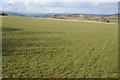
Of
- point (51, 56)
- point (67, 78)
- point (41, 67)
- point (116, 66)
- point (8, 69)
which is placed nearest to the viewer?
point (67, 78)

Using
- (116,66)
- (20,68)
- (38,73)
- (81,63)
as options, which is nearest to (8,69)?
(20,68)

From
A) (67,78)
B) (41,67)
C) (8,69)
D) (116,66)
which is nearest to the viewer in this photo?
(67,78)

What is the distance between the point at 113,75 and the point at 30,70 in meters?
5.07

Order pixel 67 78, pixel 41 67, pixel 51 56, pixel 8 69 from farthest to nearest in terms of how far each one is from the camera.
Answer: pixel 51 56
pixel 41 67
pixel 8 69
pixel 67 78

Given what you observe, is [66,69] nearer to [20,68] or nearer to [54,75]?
[54,75]

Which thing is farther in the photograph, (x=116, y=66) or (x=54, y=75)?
(x=116, y=66)

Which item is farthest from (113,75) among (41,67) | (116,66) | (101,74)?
(41,67)

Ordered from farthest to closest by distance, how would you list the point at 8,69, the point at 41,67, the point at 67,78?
the point at 41,67 → the point at 8,69 → the point at 67,78

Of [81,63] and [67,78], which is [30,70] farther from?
[81,63]

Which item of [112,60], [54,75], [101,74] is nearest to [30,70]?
[54,75]

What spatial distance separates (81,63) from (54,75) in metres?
4.34

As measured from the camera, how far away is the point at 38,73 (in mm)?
14406

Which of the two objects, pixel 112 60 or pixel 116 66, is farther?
pixel 112 60

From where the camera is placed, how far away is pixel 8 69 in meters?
14.9
